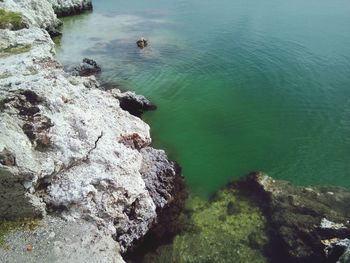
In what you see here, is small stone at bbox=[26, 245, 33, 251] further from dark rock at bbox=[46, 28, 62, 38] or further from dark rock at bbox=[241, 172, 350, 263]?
dark rock at bbox=[46, 28, 62, 38]

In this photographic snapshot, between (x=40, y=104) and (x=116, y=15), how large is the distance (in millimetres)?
58515

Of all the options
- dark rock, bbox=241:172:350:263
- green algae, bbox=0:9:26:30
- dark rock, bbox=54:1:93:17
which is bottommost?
dark rock, bbox=54:1:93:17

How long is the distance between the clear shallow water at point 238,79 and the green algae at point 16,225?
13.2 m

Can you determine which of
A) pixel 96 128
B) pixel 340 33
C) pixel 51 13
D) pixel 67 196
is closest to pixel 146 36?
pixel 51 13

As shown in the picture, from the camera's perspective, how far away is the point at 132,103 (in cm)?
3716

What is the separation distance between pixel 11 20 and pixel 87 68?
11.0 m

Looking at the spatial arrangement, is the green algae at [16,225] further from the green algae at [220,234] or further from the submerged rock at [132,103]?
the submerged rock at [132,103]

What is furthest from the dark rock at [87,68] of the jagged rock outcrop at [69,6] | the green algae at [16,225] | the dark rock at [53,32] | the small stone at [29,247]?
the jagged rock outcrop at [69,6]

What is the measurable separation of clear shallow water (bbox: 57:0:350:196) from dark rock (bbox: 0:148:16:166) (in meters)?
14.5

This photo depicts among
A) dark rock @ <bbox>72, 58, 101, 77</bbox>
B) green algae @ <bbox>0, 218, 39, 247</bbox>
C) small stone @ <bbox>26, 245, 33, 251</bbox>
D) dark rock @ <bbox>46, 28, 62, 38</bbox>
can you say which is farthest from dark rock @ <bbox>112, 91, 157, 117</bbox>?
dark rock @ <bbox>46, 28, 62, 38</bbox>

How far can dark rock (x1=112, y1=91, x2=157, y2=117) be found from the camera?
36.9 m

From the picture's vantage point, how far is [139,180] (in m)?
24.2

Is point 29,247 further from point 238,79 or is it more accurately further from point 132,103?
point 238,79

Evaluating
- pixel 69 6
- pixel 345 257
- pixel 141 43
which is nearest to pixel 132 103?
pixel 141 43
